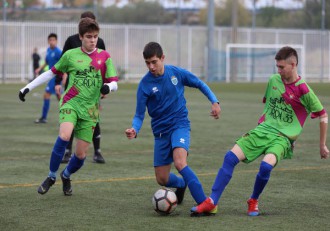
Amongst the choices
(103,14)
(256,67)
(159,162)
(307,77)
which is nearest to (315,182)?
(159,162)

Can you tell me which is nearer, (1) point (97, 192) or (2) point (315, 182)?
(1) point (97, 192)

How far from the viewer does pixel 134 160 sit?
487 inches

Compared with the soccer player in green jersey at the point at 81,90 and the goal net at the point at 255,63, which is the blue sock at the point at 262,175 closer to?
the soccer player in green jersey at the point at 81,90

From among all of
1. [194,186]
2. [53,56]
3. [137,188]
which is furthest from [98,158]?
[53,56]

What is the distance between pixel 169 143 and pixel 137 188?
153 cm

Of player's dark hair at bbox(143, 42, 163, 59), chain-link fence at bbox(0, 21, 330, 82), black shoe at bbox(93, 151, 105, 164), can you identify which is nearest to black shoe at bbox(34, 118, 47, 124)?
black shoe at bbox(93, 151, 105, 164)

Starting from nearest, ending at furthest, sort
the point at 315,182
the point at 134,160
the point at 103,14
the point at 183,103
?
Result: the point at 183,103 < the point at 315,182 < the point at 134,160 < the point at 103,14

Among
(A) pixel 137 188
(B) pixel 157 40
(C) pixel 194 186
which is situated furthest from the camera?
(B) pixel 157 40

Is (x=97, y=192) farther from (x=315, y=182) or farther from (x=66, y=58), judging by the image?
(x=315, y=182)

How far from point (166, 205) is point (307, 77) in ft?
152

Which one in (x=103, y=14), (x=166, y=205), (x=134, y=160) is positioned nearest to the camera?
(x=166, y=205)

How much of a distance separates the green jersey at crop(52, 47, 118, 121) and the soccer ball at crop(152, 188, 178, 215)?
164cm

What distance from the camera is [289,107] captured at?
8.15m

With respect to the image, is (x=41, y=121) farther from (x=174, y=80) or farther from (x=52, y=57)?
(x=174, y=80)
